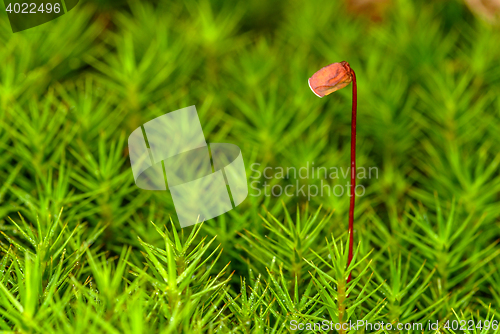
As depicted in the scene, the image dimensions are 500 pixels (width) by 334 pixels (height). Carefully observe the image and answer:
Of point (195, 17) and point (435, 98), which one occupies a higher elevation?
point (195, 17)

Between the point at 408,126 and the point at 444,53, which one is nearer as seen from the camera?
the point at 408,126

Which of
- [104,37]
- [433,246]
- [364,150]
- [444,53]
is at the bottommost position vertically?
[433,246]

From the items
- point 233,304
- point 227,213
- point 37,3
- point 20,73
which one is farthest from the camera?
point 37,3

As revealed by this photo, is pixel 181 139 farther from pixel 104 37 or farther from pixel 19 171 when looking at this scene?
pixel 104 37

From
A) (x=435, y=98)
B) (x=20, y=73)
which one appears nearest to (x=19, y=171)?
(x=20, y=73)

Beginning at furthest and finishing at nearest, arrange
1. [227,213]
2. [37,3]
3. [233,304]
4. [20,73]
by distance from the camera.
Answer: [37,3]
[20,73]
[227,213]
[233,304]

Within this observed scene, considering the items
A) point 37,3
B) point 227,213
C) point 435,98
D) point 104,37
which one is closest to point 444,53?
point 435,98

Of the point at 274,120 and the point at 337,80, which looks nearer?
the point at 337,80
